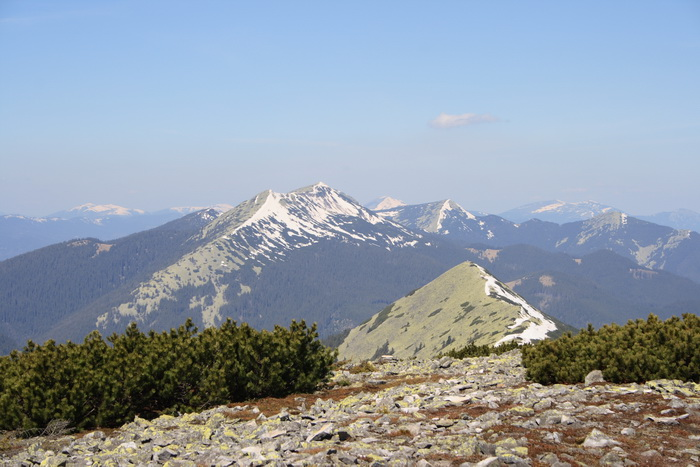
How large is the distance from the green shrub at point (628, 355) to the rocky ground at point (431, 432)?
152 centimetres

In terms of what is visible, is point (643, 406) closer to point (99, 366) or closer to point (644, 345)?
point (644, 345)

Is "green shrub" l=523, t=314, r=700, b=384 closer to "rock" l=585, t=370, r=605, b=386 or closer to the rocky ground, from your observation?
"rock" l=585, t=370, r=605, b=386

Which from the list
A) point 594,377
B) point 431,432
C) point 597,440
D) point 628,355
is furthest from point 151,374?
point 628,355

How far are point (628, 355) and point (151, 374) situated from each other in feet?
87.3

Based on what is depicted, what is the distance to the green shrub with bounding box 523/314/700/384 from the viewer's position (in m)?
27.0

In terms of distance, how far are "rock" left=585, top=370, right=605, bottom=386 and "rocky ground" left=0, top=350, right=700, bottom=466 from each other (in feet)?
2.46

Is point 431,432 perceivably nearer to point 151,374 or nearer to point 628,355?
point 628,355

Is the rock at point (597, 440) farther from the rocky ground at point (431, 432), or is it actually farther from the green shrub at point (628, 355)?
the green shrub at point (628, 355)

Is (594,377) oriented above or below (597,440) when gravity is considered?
below

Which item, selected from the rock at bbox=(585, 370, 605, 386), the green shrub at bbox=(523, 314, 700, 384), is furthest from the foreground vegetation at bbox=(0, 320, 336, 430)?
the rock at bbox=(585, 370, 605, 386)

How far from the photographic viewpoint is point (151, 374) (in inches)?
1234

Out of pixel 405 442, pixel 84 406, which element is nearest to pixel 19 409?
pixel 84 406

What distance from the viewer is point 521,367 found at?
37844 mm

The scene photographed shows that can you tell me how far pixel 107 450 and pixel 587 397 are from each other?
21.1 m
